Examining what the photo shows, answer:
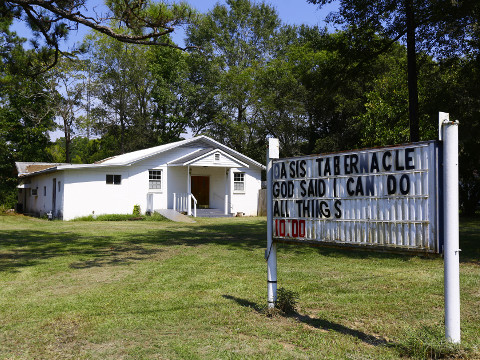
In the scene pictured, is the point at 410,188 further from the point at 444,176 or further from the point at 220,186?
the point at 220,186

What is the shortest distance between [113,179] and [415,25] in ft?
63.6

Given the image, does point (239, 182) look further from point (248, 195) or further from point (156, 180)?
point (156, 180)

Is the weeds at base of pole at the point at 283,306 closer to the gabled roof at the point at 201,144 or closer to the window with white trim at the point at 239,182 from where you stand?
the gabled roof at the point at 201,144

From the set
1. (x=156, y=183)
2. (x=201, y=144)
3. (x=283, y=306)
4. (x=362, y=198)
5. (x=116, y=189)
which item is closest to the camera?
(x=362, y=198)

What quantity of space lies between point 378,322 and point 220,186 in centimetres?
2592

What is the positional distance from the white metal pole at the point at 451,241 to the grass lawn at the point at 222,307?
218mm

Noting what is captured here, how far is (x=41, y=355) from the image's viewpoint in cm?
482

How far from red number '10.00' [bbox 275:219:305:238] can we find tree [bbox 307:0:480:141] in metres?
7.53

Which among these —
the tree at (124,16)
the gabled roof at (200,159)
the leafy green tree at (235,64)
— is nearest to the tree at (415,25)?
the tree at (124,16)

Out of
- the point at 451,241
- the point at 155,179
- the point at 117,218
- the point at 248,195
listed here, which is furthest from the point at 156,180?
the point at 451,241

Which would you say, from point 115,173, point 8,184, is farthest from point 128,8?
point 8,184

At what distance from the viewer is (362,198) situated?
5.50 metres

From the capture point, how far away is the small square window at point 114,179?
27.9 meters

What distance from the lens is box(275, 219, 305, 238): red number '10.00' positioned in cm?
627
